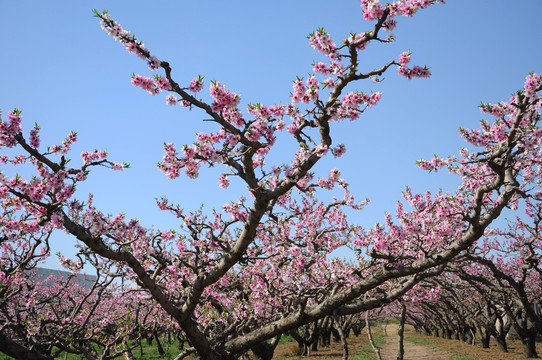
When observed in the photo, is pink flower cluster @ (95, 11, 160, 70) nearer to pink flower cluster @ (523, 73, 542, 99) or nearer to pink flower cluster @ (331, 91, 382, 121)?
pink flower cluster @ (331, 91, 382, 121)

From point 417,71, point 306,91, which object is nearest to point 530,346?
point 417,71

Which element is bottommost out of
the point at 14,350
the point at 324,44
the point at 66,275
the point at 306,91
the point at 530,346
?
the point at 530,346

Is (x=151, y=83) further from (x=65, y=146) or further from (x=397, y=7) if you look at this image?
(x=397, y=7)

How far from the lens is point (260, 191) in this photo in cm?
595

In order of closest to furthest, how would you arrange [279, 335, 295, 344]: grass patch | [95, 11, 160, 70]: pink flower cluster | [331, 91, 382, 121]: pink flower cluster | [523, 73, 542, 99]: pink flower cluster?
[95, 11, 160, 70]: pink flower cluster → [331, 91, 382, 121]: pink flower cluster → [523, 73, 542, 99]: pink flower cluster → [279, 335, 295, 344]: grass patch

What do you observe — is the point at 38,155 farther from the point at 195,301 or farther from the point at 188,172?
the point at 195,301

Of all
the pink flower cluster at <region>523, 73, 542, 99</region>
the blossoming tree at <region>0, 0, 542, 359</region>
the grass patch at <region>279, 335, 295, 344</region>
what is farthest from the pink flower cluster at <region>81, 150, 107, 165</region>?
the grass patch at <region>279, 335, 295, 344</region>

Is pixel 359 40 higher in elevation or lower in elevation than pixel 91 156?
higher

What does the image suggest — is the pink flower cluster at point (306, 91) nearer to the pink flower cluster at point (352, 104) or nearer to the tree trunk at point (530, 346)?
the pink flower cluster at point (352, 104)

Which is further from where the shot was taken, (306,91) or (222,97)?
(306,91)

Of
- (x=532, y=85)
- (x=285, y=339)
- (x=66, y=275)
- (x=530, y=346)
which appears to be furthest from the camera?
(x=66, y=275)

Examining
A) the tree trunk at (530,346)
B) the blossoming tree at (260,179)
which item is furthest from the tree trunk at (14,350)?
the tree trunk at (530,346)

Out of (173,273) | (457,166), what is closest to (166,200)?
(173,273)

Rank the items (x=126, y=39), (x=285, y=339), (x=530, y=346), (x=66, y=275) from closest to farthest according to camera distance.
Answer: (x=126, y=39) → (x=530, y=346) → (x=285, y=339) → (x=66, y=275)
